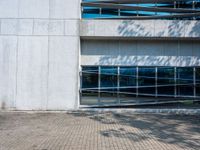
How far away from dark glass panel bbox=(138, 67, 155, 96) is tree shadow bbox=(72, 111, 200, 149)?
2194 millimetres

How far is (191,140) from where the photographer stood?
8969 mm

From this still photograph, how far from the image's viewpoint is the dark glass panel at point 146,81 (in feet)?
54.7

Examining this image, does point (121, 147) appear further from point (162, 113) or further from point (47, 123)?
point (162, 113)

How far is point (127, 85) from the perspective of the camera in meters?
16.6

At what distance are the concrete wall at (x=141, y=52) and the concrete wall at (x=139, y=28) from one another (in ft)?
2.74

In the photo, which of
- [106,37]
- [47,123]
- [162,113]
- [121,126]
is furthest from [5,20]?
[162,113]

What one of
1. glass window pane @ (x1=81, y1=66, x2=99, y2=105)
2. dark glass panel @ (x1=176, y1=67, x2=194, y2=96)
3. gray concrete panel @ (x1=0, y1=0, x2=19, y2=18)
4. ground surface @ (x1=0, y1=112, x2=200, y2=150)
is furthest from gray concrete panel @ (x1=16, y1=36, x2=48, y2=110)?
dark glass panel @ (x1=176, y1=67, x2=194, y2=96)

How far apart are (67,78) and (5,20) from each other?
4792 millimetres

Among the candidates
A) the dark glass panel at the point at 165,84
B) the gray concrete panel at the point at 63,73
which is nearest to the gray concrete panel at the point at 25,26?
the gray concrete panel at the point at 63,73

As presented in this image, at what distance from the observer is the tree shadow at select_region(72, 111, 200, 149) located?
9.11 meters

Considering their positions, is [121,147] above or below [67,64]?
below

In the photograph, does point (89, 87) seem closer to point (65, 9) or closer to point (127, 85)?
point (127, 85)

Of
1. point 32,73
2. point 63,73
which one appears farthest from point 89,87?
point 32,73

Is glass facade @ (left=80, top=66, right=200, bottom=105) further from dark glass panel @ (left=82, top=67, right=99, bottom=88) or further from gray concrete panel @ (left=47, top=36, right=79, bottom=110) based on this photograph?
gray concrete panel @ (left=47, top=36, right=79, bottom=110)
